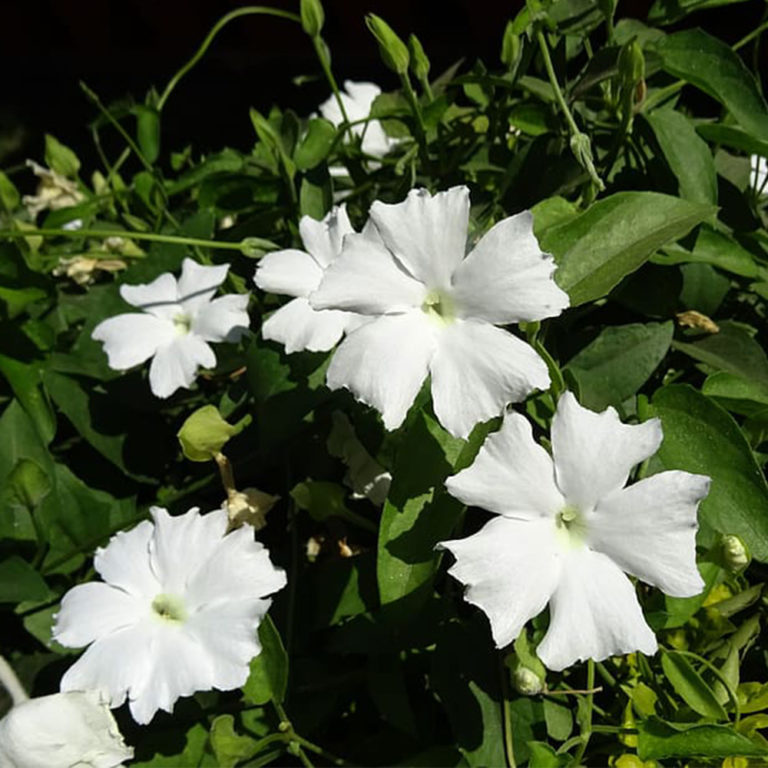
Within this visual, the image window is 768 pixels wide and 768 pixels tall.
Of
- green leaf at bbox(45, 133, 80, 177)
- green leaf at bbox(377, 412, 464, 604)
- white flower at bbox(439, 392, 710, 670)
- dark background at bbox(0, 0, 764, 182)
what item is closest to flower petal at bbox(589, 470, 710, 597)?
white flower at bbox(439, 392, 710, 670)

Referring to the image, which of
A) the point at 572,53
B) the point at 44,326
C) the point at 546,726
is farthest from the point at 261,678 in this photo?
the point at 572,53

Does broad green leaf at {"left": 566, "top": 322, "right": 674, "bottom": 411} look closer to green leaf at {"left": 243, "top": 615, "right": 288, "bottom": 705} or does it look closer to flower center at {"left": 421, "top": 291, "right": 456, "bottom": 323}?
flower center at {"left": 421, "top": 291, "right": 456, "bottom": 323}

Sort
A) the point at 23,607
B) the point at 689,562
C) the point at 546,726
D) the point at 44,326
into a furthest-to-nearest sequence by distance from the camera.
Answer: the point at 44,326 → the point at 23,607 → the point at 546,726 → the point at 689,562

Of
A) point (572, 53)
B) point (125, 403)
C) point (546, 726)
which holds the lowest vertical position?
point (546, 726)

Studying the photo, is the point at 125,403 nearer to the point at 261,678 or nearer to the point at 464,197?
the point at 261,678

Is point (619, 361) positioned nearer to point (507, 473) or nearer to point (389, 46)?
point (507, 473)

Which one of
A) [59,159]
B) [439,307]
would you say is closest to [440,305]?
[439,307]

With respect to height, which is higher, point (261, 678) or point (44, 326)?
point (44, 326)
